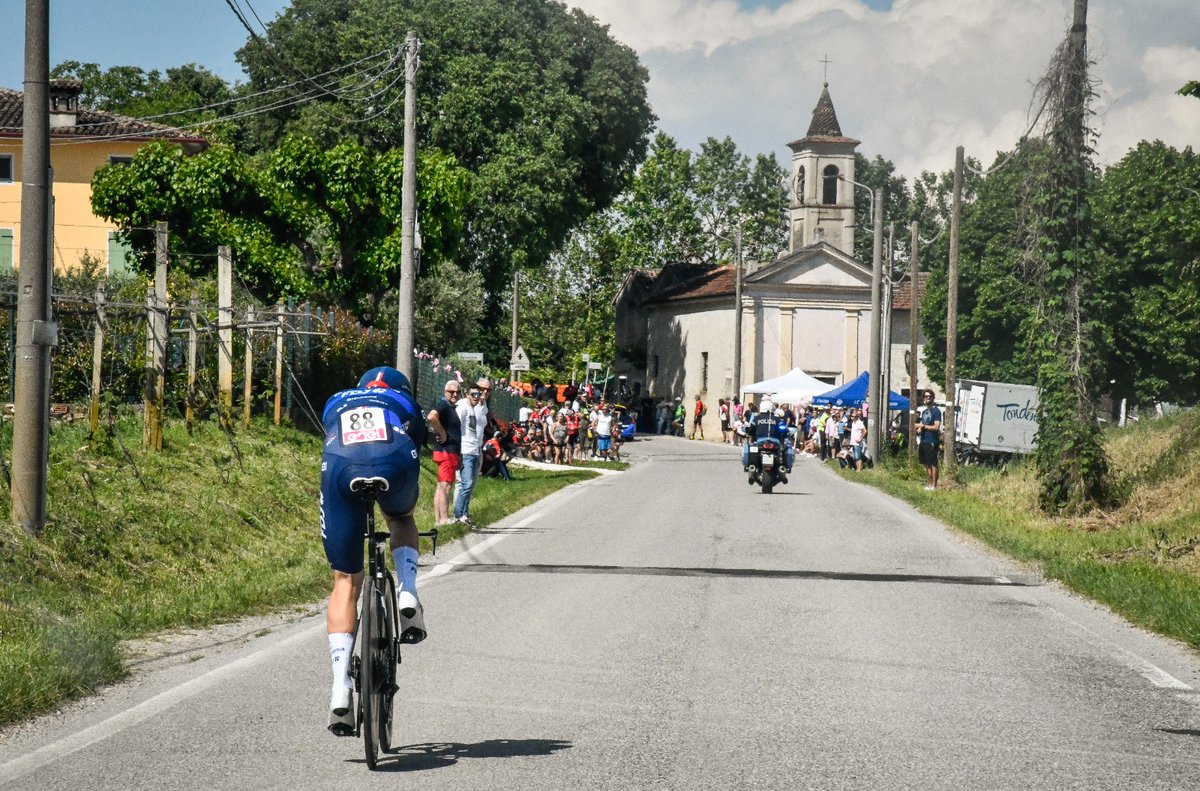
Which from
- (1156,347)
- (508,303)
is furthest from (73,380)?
(508,303)

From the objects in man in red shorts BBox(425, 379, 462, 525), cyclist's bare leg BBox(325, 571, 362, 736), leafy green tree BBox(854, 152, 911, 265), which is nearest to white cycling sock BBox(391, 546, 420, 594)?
cyclist's bare leg BBox(325, 571, 362, 736)

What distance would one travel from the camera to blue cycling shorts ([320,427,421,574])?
633cm

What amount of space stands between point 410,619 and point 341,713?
2.24ft

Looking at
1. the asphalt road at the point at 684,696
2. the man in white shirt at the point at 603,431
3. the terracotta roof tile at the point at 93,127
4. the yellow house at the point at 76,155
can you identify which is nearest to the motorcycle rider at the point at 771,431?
the asphalt road at the point at 684,696

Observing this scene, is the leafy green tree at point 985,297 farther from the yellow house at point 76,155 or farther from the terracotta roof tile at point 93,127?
the yellow house at point 76,155

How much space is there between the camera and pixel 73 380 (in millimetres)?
19266

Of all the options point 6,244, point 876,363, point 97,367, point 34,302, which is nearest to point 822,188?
point 876,363

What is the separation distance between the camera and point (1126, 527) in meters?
18.9

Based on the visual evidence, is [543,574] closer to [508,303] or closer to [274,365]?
[274,365]

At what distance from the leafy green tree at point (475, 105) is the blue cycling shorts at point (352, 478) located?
4261cm

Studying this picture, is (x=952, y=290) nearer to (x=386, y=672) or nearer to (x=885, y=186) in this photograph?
(x=386, y=672)

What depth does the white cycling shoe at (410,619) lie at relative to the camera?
21.9 feet

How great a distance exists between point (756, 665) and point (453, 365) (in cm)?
3519

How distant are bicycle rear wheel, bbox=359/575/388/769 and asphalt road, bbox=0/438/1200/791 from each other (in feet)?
0.50
